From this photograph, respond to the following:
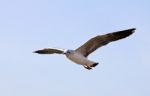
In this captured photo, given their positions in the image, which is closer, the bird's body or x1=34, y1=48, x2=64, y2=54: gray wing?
the bird's body

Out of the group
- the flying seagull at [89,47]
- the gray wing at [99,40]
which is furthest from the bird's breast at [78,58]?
the gray wing at [99,40]

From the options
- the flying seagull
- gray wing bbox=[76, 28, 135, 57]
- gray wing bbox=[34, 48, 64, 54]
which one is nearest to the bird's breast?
the flying seagull

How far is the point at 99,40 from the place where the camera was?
1408cm

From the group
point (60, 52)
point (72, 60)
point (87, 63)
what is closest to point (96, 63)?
point (87, 63)

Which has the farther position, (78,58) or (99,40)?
(99,40)

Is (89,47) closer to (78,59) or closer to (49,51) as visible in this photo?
(78,59)

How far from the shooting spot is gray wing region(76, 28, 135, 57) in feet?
45.2

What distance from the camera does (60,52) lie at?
14.8 m

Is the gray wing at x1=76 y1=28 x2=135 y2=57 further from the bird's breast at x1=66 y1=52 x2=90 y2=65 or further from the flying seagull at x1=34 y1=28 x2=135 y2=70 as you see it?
the bird's breast at x1=66 y1=52 x2=90 y2=65

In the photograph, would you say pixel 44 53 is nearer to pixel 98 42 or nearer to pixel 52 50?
pixel 52 50

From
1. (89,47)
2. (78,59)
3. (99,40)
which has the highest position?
(99,40)

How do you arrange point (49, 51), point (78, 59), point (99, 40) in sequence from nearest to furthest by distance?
point (78, 59) < point (99, 40) < point (49, 51)

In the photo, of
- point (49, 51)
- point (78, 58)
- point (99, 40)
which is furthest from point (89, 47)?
point (49, 51)

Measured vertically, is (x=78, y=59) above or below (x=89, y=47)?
below
